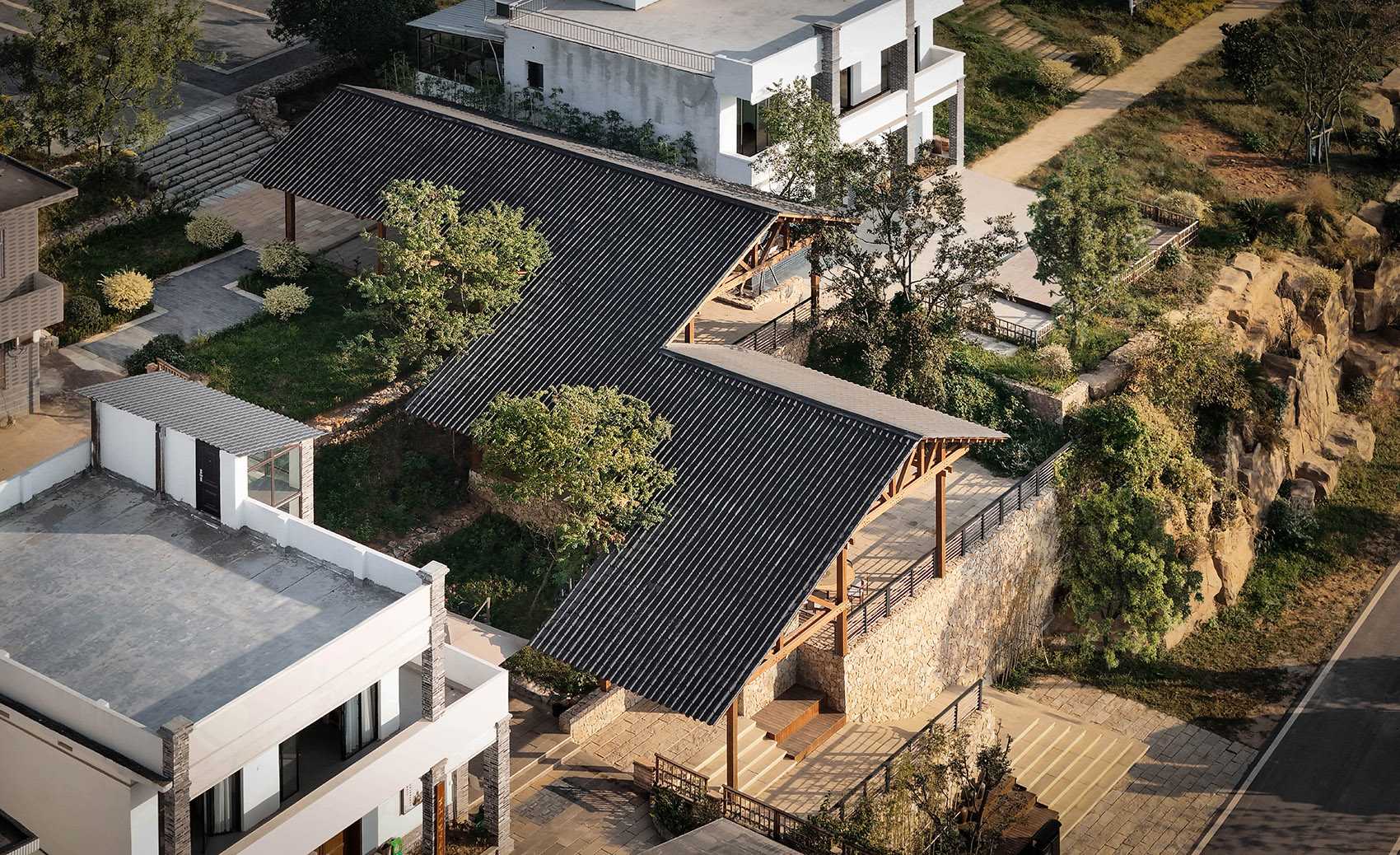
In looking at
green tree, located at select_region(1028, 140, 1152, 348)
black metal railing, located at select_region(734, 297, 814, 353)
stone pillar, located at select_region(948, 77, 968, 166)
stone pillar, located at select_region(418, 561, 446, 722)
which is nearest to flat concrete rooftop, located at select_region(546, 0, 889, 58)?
stone pillar, located at select_region(948, 77, 968, 166)

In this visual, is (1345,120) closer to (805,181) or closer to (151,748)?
(805,181)

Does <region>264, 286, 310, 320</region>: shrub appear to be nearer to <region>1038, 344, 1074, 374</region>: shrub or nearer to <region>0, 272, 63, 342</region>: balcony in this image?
<region>0, 272, 63, 342</region>: balcony

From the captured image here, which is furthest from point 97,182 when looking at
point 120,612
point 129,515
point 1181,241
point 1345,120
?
point 1345,120

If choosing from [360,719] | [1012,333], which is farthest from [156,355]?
[1012,333]

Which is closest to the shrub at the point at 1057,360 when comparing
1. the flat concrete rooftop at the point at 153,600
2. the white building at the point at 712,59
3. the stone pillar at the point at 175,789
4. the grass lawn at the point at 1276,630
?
the grass lawn at the point at 1276,630

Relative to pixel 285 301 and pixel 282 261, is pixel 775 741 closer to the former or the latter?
pixel 285 301
